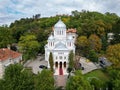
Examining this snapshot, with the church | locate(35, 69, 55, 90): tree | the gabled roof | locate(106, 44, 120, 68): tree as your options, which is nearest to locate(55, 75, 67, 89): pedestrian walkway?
the church

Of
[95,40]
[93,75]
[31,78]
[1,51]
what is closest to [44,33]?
[95,40]

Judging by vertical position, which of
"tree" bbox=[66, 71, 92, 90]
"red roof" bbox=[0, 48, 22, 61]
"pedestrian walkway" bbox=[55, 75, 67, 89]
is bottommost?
"pedestrian walkway" bbox=[55, 75, 67, 89]

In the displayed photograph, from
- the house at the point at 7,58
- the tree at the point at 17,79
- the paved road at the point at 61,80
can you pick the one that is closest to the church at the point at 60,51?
the paved road at the point at 61,80

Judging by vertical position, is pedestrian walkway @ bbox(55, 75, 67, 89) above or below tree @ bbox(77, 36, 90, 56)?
below

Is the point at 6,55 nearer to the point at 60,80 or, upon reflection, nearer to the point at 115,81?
the point at 60,80

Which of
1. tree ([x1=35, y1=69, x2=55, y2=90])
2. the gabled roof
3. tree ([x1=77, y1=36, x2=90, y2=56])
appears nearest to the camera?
tree ([x1=35, y1=69, x2=55, y2=90])

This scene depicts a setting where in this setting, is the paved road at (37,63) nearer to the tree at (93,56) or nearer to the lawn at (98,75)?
the tree at (93,56)

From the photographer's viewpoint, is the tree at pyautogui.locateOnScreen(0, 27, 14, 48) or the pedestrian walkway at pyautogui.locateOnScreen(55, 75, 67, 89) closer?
the pedestrian walkway at pyautogui.locateOnScreen(55, 75, 67, 89)

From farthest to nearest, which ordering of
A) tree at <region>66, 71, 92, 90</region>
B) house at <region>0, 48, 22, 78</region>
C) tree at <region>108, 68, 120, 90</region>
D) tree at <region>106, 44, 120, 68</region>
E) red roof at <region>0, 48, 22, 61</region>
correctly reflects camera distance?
red roof at <region>0, 48, 22, 61</region>
house at <region>0, 48, 22, 78</region>
tree at <region>106, 44, 120, 68</region>
tree at <region>108, 68, 120, 90</region>
tree at <region>66, 71, 92, 90</region>

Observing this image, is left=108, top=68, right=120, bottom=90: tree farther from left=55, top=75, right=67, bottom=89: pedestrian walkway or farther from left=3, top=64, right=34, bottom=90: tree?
left=3, top=64, right=34, bottom=90: tree
